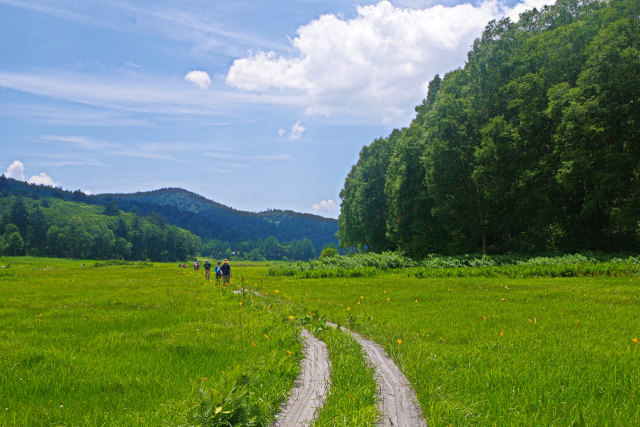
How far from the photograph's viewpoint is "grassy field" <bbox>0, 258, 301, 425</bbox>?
4.48 meters

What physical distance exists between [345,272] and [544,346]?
25888 mm

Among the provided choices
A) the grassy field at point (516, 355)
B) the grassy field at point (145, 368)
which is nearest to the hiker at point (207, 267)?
the grassy field at point (516, 355)

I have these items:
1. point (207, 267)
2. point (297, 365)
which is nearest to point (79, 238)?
point (207, 267)

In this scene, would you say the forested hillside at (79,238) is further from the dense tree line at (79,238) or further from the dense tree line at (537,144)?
the dense tree line at (537,144)

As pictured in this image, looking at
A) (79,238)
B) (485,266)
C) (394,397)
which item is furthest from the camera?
(79,238)

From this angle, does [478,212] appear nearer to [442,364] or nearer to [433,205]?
[433,205]

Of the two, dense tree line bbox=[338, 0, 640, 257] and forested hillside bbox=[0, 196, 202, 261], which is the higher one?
dense tree line bbox=[338, 0, 640, 257]

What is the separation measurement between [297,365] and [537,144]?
38530 millimetres

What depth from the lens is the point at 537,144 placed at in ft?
121

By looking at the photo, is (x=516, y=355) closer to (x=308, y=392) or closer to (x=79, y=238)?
(x=308, y=392)

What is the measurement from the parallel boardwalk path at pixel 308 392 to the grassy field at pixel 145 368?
18 cm

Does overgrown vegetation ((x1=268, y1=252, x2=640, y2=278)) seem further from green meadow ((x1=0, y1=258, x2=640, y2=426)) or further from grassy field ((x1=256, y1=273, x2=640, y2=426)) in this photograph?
Result: green meadow ((x1=0, y1=258, x2=640, y2=426))

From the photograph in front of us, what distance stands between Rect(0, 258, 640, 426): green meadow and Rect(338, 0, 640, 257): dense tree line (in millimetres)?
24389

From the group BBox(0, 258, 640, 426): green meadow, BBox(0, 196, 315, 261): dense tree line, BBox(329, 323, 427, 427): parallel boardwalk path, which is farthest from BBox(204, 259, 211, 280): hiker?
BBox(0, 196, 315, 261): dense tree line
